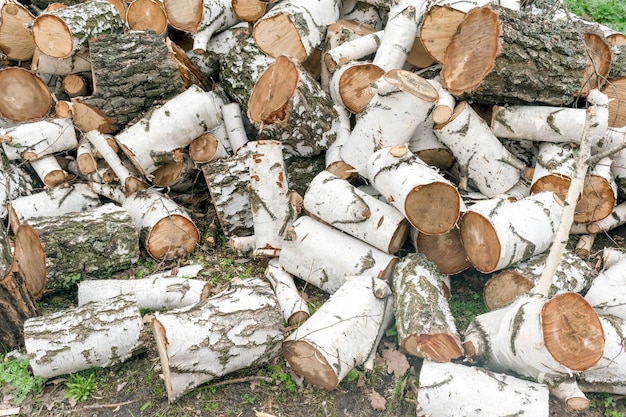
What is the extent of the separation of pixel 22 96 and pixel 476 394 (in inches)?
163

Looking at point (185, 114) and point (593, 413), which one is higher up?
point (185, 114)

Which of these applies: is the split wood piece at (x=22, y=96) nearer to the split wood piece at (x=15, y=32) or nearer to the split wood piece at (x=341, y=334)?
the split wood piece at (x=15, y=32)

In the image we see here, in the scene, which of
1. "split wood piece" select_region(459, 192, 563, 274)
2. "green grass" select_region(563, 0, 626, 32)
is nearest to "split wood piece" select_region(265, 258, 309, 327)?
"split wood piece" select_region(459, 192, 563, 274)

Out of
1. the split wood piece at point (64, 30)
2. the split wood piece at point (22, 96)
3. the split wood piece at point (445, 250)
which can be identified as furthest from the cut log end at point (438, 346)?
the split wood piece at point (22, 96)

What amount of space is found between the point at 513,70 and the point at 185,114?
7.94 feet

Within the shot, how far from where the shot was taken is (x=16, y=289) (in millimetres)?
3340

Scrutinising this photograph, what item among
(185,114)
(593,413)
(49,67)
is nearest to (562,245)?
(593,413)

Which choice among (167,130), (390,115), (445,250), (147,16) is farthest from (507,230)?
(147,16)

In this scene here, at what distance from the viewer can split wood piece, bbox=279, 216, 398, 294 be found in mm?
3680

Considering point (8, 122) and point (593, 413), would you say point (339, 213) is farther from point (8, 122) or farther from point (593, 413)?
point (8, 122)

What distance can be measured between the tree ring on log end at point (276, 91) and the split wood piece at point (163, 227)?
962 mm

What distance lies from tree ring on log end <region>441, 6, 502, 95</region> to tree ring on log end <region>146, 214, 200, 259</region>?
2.20 meters

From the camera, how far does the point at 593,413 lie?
318cm

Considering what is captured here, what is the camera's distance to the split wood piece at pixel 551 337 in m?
2.70
